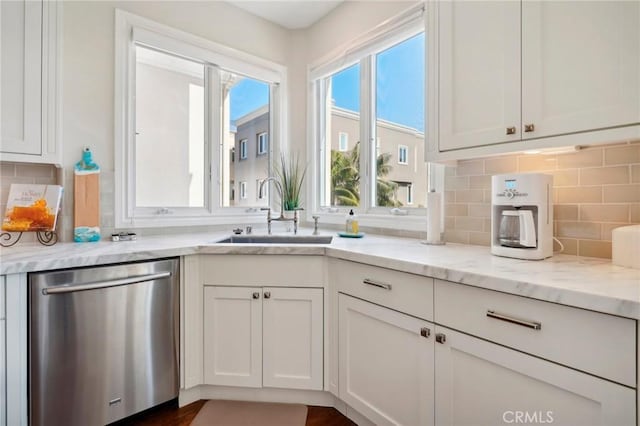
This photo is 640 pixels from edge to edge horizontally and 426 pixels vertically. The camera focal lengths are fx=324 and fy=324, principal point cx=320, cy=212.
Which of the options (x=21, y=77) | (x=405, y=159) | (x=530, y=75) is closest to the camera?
(x=530, y=75)

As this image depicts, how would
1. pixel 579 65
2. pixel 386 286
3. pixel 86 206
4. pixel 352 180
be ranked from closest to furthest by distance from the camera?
pixel 579 65
pixel 386 286
pixel 86 206
pixel 352 180

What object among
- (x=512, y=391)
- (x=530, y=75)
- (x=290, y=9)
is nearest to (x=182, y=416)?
(x=512, y=391)

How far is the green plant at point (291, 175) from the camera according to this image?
2.74 metres

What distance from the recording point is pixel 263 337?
1.75 metres

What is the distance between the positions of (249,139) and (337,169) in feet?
2.62

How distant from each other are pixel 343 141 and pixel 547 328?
6.67 ft

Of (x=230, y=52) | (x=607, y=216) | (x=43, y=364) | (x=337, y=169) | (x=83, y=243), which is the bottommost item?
(x=43, y=364)

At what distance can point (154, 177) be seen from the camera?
88.8 inches

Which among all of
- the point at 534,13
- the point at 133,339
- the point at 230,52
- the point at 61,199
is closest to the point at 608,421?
the point at 534,13

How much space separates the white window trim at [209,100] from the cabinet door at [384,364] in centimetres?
135

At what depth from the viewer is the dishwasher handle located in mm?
1340

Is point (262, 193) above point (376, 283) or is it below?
above

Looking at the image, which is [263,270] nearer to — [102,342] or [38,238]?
[102,342]

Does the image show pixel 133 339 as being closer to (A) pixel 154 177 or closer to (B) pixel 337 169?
(A) pixel 154 177
